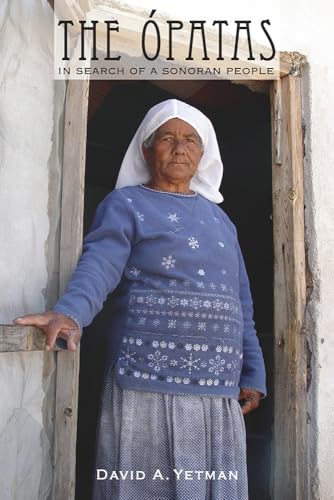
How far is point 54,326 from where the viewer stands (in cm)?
193

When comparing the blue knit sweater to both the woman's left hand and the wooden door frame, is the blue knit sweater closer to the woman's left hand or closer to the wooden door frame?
the woman's left hand

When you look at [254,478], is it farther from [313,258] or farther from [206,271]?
[206,271]

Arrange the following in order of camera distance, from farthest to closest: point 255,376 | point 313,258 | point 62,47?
point 313,258 → point 255,376 → point 62,47

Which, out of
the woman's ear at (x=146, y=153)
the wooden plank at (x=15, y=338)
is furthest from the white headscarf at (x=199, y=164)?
the wooden plank at (x=15, y=338)

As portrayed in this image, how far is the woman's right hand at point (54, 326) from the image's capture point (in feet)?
6.19

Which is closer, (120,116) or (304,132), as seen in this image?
(304,132)

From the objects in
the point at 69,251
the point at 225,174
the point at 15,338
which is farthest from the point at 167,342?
the point at 225,174

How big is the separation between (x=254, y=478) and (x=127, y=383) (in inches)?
56.4

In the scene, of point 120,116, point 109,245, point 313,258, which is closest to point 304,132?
point 313,258

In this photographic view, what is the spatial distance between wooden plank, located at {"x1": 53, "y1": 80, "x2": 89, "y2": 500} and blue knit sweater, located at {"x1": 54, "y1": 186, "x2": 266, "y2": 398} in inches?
3.3

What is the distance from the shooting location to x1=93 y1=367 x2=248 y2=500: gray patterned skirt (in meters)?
2.26

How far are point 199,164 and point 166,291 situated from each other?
2.32 ft

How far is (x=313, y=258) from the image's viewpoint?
304 cm

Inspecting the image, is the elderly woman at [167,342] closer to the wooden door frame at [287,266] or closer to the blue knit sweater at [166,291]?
the blue knit sweater at [166,291]
